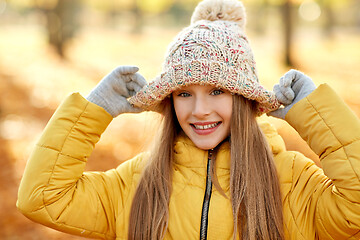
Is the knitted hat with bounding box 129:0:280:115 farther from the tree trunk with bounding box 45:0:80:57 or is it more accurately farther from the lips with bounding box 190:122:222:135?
the tree trunk with bounding box 45:0:80:57

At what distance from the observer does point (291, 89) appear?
234 centimetres

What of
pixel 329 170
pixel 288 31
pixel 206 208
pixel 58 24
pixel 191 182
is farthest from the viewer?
pixel 58 24

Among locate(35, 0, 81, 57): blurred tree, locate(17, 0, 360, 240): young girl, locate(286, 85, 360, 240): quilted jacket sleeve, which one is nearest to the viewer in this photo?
locate(286, 85, 360, 240): quilted jacket sleeve

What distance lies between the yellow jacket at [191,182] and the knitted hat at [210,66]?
244mm

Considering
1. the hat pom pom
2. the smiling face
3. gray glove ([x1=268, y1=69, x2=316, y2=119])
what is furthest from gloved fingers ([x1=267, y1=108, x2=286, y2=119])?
the hat pom pom

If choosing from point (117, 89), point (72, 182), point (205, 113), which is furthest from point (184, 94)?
point (72, 182)

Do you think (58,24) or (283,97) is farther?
(58,24)

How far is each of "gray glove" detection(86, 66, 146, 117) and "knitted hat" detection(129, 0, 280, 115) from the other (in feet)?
0.20

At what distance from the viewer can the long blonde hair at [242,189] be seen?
7.26ft

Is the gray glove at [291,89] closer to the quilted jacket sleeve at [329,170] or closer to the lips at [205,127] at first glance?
the quilted jacket sleeve at [329,170]

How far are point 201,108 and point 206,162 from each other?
32 centimetres

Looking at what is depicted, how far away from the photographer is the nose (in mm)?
2307

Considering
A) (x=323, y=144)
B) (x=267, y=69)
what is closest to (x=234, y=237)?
(x=323, y=144)

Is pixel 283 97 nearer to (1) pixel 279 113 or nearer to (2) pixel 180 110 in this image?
(1) pixel 279 113
